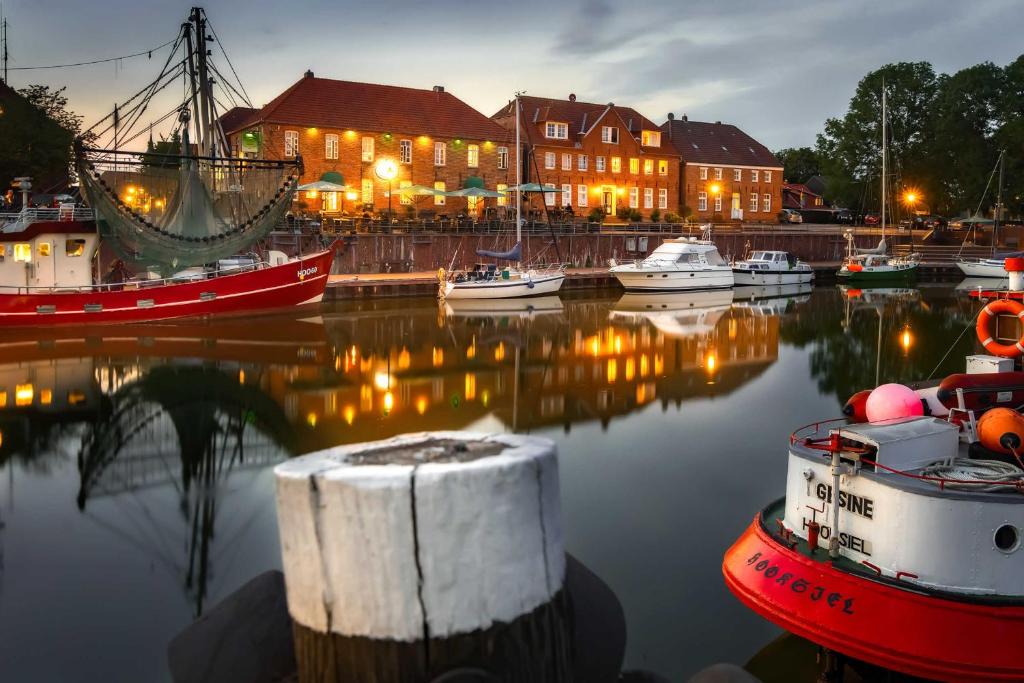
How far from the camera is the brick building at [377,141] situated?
51.4 metres

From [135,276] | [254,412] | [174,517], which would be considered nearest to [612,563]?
[174,517]

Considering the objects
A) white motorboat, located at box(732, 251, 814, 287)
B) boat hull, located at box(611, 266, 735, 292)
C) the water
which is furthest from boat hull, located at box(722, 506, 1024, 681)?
white motorboat, located at box(732, 251, 814, 287)

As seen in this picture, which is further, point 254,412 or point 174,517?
point 254,412

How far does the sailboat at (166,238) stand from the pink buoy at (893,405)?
89.2 ft

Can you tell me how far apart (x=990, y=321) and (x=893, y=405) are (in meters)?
3.15

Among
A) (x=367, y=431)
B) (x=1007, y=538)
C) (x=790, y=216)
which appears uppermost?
(x=790, y=216)

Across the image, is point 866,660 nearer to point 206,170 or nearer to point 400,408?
point 400,408

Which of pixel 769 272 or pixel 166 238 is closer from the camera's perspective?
pixel 166 238

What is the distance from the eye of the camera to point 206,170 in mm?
32969

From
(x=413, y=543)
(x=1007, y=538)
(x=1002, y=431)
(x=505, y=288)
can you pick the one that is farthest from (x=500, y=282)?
(x=413, y=543)

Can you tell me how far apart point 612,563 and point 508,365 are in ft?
48.5

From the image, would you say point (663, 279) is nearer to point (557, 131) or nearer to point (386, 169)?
point (386, 169)

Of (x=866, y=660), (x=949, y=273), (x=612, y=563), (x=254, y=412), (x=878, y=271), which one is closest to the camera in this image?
(x=866, y=660)

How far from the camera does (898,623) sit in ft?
23.3
